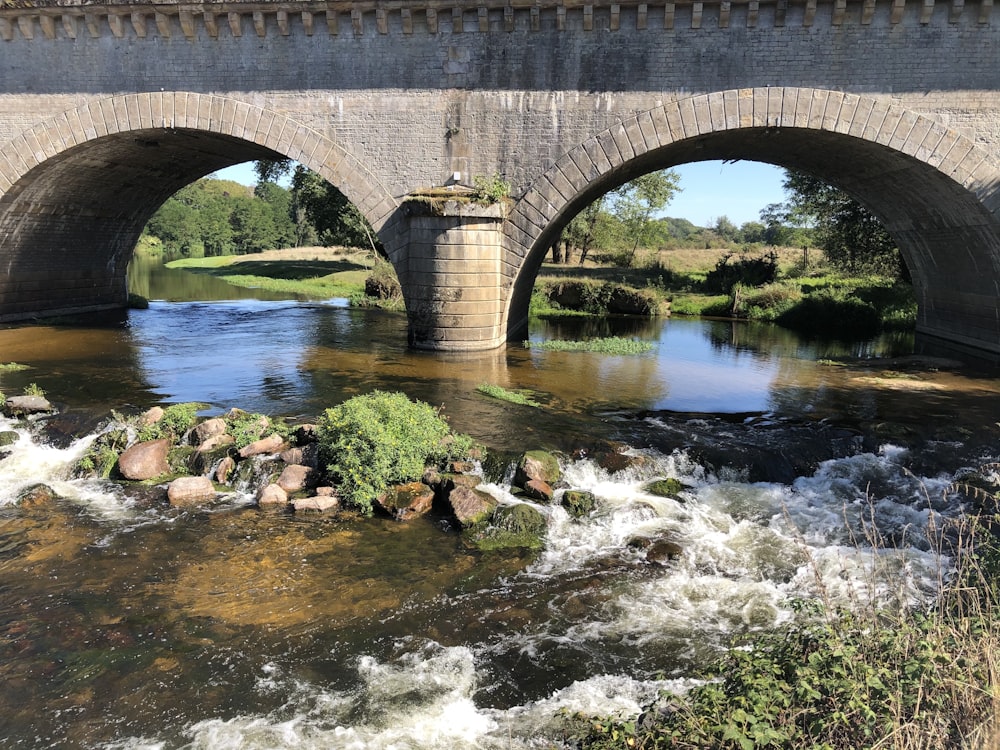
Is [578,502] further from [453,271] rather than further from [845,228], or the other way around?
[845,228]

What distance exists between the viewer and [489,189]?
16891 millimetres

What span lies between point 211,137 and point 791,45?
1475cm

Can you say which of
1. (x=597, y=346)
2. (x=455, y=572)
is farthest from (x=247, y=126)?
(x=455, y=572)

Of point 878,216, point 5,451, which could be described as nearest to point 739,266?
point 878,216

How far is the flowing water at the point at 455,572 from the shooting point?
5492 millimetres

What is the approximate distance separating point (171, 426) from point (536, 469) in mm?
5882

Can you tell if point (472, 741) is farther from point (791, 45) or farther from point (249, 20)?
point (249, 20)

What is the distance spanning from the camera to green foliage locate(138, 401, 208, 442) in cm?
1098

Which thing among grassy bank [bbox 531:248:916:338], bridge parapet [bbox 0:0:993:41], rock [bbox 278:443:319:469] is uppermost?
bridge parapet [bbox 0:0:993:41]

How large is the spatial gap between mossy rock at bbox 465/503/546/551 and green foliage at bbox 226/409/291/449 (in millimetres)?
3934

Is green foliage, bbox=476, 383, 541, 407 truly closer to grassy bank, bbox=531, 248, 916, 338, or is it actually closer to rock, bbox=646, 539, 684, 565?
rock, bbox=646, 539, 684, 565

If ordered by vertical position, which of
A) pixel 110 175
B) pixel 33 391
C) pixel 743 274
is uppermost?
pixel 110 175

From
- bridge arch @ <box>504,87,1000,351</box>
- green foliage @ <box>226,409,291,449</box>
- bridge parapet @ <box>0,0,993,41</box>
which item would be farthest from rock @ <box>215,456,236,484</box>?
bridge parapet @ <box>0,0,993,41</box>

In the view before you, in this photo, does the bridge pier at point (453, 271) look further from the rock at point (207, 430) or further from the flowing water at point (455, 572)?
the rock at point (207, 430)
